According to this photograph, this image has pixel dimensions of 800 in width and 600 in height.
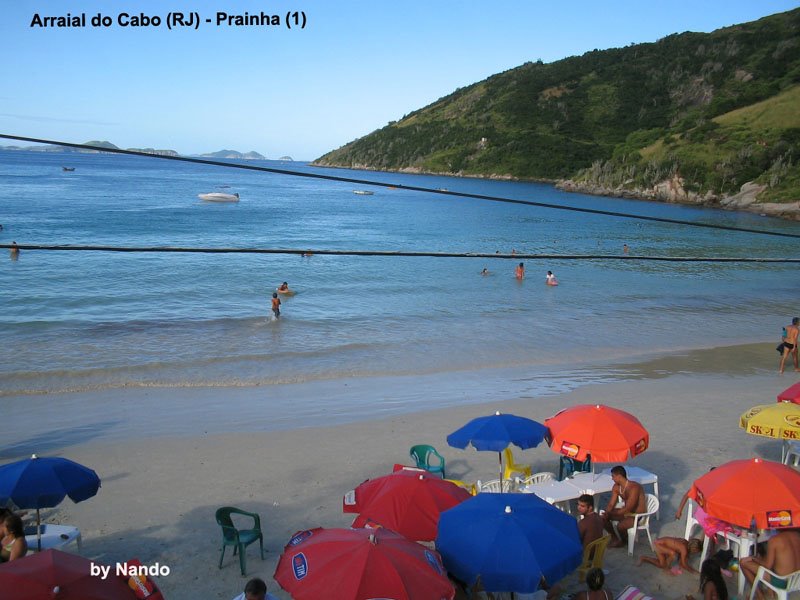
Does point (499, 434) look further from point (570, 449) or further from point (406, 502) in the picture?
point (406, 502)

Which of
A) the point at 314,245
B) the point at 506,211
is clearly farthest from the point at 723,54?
the point at 314,245

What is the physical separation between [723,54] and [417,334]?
16831 cm

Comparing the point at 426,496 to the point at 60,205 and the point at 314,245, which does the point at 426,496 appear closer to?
the point at 314,245

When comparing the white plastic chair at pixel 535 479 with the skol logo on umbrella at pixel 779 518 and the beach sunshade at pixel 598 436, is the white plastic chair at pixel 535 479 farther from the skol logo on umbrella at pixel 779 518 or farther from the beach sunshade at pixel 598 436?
the skol logo on umbrella at pixel 779 518

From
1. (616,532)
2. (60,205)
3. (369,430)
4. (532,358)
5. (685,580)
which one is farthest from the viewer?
(60,205)

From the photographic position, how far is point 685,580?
25.0ft

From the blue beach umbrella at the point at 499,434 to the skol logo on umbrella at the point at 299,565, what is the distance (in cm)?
348

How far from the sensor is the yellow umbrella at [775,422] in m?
8.76

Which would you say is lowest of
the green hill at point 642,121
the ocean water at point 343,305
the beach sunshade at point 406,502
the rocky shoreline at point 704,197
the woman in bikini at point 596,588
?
the ocean water at point 343,305

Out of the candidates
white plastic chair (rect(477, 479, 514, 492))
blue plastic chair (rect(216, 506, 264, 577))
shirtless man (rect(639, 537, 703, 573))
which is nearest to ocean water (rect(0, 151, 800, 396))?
white plastic chair (rect(477, 479, 514, 492))

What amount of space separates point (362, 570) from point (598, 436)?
430 cm

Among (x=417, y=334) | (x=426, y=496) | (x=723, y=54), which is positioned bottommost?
(x=417, y=334)

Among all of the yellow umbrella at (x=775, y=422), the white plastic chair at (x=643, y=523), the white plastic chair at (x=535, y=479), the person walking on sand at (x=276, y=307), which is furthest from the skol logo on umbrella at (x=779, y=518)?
the person walking on sand at (x=276, y=307)

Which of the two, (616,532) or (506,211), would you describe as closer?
(616,532)
